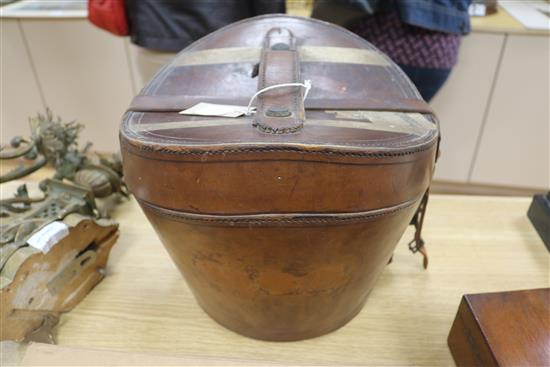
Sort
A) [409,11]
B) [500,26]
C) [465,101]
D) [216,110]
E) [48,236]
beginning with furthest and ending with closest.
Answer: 1. [465,101]
2. [500,26]
3. [409,11]
4. [48,236]
5. [216,110]

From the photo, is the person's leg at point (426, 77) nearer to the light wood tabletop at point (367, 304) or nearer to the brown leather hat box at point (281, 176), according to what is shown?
the light wood tabletop at point (367, 304)

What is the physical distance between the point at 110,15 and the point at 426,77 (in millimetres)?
908

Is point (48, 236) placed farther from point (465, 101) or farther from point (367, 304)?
point (465, 101)

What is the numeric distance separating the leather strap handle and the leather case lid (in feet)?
0.04

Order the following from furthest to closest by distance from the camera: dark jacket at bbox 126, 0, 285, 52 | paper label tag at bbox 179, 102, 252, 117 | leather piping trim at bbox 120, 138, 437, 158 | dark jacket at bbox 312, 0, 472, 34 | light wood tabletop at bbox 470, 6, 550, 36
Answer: light wood tabletop at bbox 470, 6, 550, 36, dark jacket at bbox 126, 0, 285, 52, dark jacket at bbox 312, 0, 472, 34, paper label tag at bbox 179, 102, 252, 117, leather piping trim at bbox 120, 138, 437, 158

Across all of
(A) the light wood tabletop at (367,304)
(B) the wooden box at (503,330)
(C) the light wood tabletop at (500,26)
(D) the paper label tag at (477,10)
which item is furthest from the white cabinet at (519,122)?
(B) the wooden box at (503,330)

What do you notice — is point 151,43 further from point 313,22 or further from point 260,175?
point 260,175

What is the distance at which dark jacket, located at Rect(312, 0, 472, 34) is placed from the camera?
1.16 metres

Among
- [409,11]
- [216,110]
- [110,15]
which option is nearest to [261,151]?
[216,110]

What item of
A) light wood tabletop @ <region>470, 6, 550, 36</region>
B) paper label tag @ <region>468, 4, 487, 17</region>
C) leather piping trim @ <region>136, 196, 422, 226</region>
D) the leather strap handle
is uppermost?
the leather strap handle

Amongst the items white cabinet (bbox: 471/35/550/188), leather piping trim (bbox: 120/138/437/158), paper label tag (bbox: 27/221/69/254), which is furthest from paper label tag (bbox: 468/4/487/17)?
paper label tag (bbox: 27/221/69/254)

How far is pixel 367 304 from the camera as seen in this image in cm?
92

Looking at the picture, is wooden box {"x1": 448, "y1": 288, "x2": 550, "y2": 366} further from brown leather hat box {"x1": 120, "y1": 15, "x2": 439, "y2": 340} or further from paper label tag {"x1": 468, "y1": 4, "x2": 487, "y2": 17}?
paper label tag {"x1": 468, "y1": 4, "x2": 487, "y2": 17}

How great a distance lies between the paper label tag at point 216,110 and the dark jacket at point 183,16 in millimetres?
656
